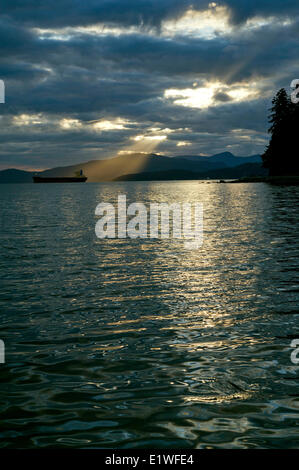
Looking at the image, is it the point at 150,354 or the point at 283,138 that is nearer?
the point at 150,354

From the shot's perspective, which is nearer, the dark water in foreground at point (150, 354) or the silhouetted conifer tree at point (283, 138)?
the dark water in foreground at point (150, 354)

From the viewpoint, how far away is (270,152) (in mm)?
142875

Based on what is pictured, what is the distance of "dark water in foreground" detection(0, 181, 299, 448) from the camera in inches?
257

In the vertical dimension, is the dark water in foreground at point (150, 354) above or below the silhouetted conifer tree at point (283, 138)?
below

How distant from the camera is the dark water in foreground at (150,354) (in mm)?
6527

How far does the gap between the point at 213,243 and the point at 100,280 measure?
Result: 1131 cm

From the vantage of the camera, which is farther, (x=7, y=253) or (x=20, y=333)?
(x=7, y=253)

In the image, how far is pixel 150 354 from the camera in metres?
9.46

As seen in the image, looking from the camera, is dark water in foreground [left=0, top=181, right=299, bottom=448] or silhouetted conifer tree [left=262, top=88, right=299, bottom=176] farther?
silhouetted conifer tree [left=262, top=88, right=299, bottom=176]

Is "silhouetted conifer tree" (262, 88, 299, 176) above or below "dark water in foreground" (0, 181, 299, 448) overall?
above

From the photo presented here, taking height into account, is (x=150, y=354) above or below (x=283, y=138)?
below

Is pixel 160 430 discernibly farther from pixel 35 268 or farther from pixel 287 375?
pixel 35 268
